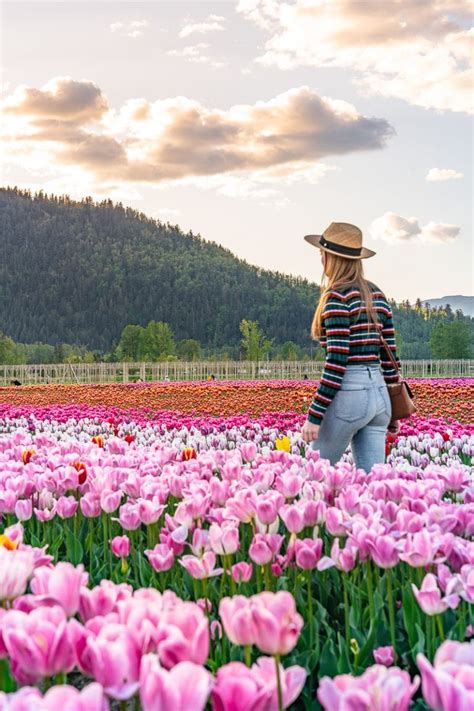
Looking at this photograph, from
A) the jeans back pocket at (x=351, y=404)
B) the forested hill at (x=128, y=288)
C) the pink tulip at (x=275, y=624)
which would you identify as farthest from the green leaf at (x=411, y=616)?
the forested hill at (x=128, y=288)

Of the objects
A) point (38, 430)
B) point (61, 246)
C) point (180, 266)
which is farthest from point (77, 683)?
point (61, 246)

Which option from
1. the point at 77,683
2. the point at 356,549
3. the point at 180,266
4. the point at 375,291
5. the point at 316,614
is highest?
the point at 180,266

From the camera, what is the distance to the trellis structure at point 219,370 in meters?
54.0

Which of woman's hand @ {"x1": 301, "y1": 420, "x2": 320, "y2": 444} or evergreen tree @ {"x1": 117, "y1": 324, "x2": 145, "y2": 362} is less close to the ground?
evergreen tree @ {"x1": 117, "y1": 324, "x2": 145, "y2": 362}

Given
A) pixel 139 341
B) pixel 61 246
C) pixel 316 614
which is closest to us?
pixel 316 614

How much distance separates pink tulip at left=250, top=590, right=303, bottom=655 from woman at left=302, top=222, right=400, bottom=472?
12.1 feet

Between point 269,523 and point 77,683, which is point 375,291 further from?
point 77,683

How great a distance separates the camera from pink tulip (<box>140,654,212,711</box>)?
1.23m

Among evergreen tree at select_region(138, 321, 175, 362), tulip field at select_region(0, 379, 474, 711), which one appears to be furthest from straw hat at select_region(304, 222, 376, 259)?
evergreen tree at select_region(138, 321, 175, 362)

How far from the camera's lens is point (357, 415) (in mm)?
5367

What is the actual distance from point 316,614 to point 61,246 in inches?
6258

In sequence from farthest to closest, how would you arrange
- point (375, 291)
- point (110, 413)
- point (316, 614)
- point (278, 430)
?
point (110, 413) < point (278, 430) < point (375, 291) < point (316, 614)

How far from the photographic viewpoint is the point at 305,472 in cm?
420

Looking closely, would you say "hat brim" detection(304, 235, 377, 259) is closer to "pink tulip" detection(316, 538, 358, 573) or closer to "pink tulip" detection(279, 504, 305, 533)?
"pink tulip" detection(279, 504, 305, 533)
